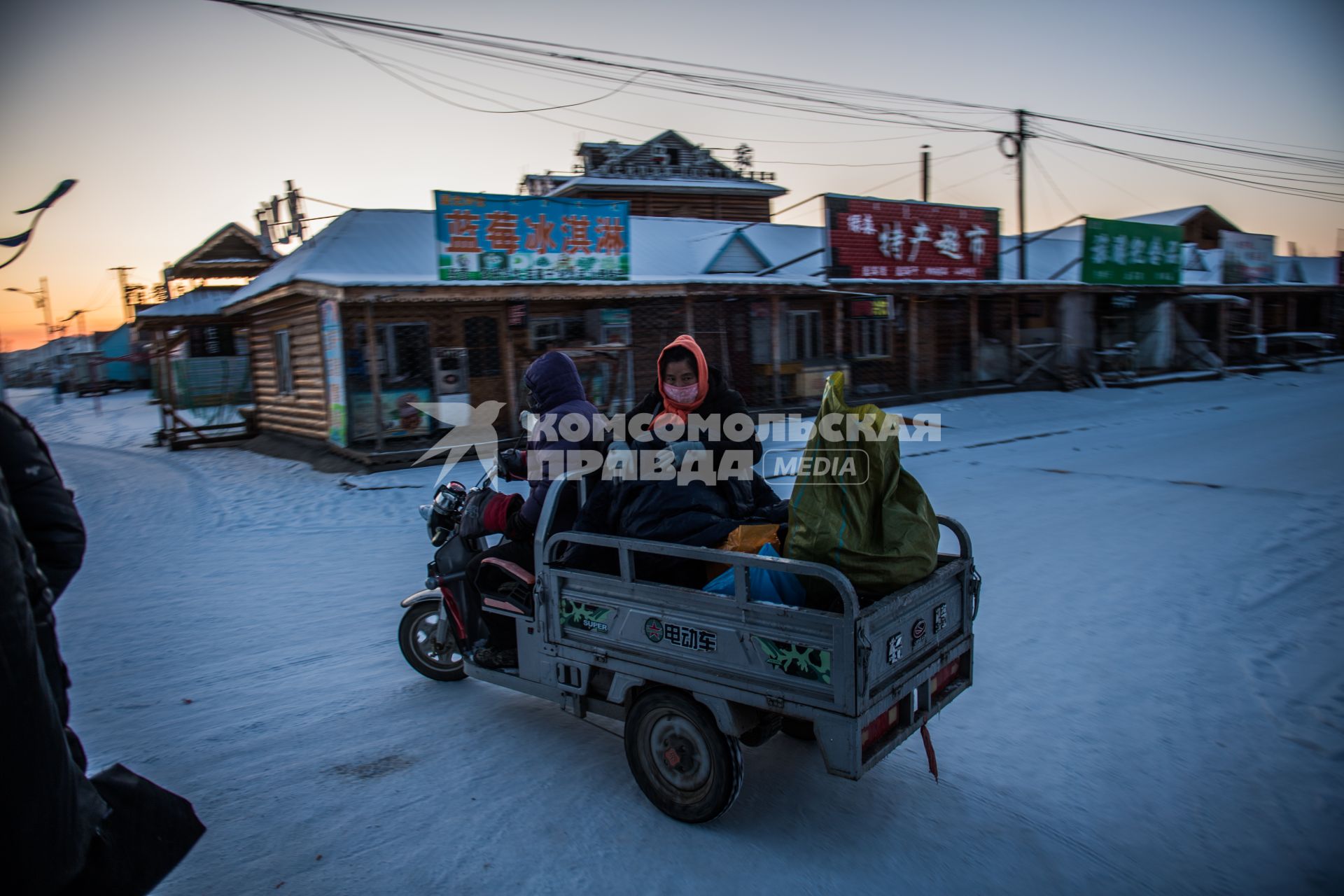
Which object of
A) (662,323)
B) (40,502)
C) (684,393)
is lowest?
(40,502)

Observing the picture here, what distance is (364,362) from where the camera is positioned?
45.6 ft

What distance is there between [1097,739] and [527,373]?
311cm

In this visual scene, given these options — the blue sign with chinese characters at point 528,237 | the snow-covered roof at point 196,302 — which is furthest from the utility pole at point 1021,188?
the snow-covered roof at point 196,302

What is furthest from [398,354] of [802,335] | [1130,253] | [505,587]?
[1130,253]

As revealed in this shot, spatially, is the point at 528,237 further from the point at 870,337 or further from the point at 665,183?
the point at 665,183

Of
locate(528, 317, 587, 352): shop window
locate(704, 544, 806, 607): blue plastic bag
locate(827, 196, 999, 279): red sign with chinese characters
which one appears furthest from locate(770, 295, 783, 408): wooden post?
locate(704, 544, 806, 607): blue plastic bag

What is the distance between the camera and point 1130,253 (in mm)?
21797

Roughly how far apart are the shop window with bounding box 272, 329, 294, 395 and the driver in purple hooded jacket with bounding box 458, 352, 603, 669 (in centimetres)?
1281

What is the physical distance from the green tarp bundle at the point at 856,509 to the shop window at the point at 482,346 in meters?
12.9

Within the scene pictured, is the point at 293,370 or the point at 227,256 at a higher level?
the point at 227,256

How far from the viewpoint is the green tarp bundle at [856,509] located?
2650 mm

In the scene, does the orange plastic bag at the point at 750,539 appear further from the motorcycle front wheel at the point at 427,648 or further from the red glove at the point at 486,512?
the motorcycle front wheel at the point at 427,648

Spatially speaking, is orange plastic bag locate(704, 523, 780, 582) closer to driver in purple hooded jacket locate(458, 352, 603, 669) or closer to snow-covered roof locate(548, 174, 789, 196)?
driver in purple hooded jacket locate(458, 352, 603, 669)

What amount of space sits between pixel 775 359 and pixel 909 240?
16.3 ft
